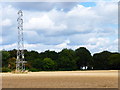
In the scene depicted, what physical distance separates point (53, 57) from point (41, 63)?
1641cm

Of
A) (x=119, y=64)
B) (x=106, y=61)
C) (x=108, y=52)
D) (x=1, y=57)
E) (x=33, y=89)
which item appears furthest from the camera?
(x=108, y=52)

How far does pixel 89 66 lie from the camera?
370ft

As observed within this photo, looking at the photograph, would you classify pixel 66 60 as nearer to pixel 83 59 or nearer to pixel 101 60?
pixel 83 59

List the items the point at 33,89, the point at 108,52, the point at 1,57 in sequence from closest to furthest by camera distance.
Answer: the point at 33,89
the point at 1,57
the point at 108,52

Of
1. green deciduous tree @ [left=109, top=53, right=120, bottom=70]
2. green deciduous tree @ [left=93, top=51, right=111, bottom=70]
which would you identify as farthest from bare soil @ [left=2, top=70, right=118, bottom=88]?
green deciduous tree @ [left=93, top=51, right=111, bottom=70]

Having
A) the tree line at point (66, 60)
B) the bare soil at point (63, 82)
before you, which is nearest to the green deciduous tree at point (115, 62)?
the tree line at point (66, 60)

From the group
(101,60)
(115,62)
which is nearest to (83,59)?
(101,60)

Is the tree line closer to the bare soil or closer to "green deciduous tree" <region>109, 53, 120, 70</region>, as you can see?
"green deciduous tree" <region>109, 53, 120, 70</region>

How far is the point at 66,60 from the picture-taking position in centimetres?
10288

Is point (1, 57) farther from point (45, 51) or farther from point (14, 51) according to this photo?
point (45, 51)

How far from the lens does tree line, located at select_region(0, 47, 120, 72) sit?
98.4 metres

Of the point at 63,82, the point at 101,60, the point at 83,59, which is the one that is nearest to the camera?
the point at 63,82

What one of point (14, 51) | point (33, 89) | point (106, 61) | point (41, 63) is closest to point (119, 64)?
point (106, 61)

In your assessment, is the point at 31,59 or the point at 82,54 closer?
the point at 31,59
